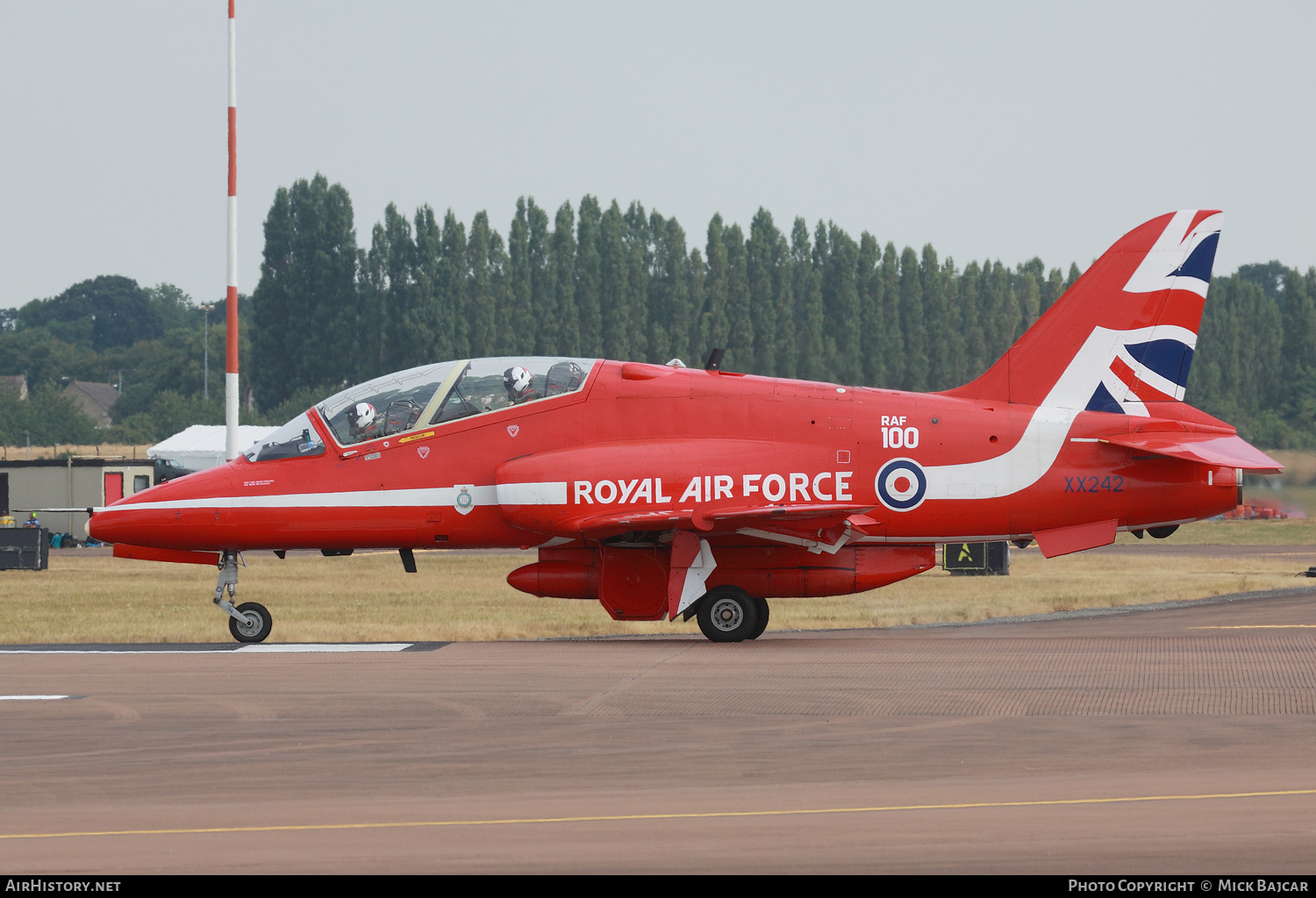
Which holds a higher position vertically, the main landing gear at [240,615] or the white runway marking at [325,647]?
the main landing gear at [240,615]

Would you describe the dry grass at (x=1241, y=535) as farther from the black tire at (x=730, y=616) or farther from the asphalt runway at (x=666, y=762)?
the asphalt runway at (x=666, y=762)

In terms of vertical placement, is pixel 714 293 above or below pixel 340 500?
above

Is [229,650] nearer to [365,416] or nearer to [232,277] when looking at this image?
[365,416]

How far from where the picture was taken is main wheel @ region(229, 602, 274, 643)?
54.6 feet

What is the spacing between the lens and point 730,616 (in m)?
16.1

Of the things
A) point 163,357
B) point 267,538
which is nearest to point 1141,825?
point 267,538

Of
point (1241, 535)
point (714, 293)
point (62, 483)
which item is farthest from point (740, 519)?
point (714, 293)

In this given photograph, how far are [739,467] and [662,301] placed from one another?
5817cm

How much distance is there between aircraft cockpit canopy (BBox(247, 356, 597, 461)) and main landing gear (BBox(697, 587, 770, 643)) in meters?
3.08

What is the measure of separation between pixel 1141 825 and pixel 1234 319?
7365 cm

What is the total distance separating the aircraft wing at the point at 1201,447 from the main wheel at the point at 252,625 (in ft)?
33.8

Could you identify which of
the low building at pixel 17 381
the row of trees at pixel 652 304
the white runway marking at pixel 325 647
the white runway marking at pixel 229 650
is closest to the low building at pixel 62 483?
the row of trees at pixel 652 304

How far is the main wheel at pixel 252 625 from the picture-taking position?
16656 mm
